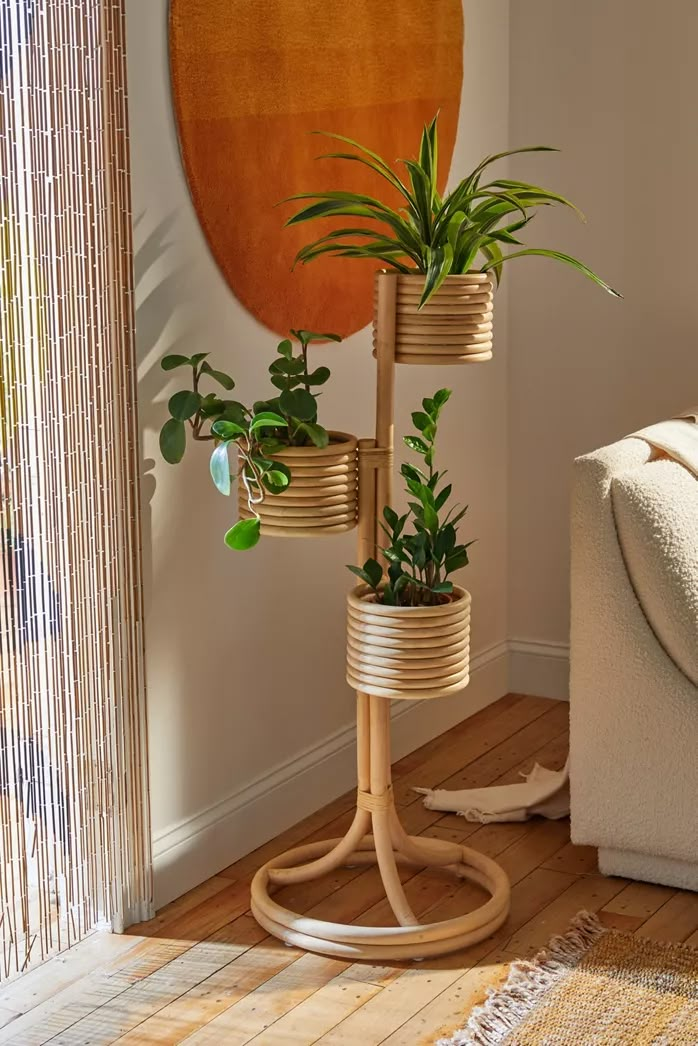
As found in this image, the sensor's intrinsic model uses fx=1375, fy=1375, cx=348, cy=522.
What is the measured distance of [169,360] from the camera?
7.35 feet

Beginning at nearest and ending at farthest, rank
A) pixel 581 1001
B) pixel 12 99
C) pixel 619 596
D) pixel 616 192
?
1. pixel 12 99
2. pixel 581 1001
3. pixel 619 596
4. pixel 616 192

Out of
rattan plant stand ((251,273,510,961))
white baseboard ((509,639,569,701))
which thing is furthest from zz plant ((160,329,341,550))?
white baseboard ((509,639,569,701))

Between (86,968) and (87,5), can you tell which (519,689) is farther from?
(87,5)

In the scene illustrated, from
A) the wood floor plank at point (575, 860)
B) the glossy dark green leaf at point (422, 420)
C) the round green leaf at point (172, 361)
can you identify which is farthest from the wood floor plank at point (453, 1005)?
the round green leaf at point (172, 361)

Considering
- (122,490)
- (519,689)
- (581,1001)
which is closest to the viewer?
(581,1001)

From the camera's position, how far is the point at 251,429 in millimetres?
2094

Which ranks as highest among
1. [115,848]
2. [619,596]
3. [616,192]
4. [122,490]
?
[616,192]

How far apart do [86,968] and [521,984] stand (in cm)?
69

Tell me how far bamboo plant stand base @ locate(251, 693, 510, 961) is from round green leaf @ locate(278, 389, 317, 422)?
499mm

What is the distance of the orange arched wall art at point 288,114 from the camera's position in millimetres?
2338

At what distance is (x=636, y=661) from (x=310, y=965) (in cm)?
75

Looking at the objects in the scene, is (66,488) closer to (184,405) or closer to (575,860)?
(184,405)

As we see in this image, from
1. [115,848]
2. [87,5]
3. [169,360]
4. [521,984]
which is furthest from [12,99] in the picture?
[521,984]

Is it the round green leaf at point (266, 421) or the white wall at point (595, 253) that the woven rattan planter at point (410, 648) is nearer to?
the round green leaf at point (266, 421)
